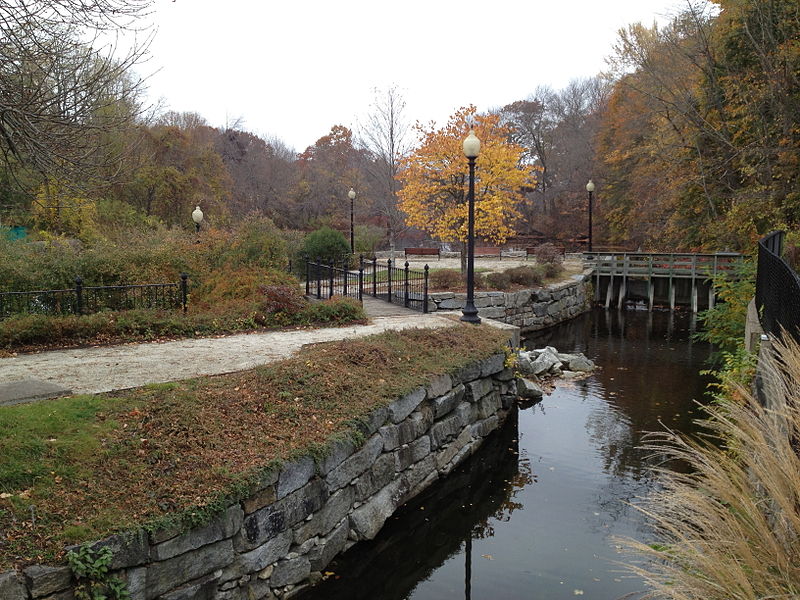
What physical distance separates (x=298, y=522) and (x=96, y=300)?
8391mm

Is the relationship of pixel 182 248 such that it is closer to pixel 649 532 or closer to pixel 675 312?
pixel 649 532

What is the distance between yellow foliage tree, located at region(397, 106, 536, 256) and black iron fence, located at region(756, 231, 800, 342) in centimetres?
1332

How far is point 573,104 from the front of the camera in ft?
169

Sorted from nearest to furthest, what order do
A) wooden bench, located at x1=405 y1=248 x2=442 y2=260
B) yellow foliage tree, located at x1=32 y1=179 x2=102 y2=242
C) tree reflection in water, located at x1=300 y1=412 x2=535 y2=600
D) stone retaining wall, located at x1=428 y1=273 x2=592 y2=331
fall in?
tree reflection in water, located at x1=300 y1=412 x2=535 y2=600
stone retaining wall, located at x1=428 y1=273 x2=592 y2=331
yellow foliage tree, located at x1=32 y1=179 x2=102 y2=242
wooden bench, located at x1=405 y1=248 x2=442 y2=260

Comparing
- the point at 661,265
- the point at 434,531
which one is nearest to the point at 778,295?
the point at 434,531

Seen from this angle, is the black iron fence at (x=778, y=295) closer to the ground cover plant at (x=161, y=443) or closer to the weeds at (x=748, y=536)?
the weeds at (x=748, y=536)

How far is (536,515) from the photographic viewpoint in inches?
293

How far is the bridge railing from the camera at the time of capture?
80.6 ft

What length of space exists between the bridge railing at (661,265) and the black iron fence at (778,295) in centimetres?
1780

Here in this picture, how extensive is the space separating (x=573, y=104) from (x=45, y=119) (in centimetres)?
5137

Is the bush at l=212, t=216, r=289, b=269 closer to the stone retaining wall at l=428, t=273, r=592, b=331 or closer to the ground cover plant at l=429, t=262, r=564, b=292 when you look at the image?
the stone retaining wall at l=428, t=273, r=592, b=331

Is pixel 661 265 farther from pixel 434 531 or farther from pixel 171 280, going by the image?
pixel 434 531

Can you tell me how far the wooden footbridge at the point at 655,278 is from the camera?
81.7 ft

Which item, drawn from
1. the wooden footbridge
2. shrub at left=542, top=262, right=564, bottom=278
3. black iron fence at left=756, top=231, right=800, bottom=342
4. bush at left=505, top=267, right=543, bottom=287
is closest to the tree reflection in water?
black iron fence at left=756, top=231, right=800, bottom=342
